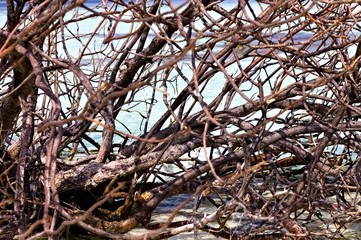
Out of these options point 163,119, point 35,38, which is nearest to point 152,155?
point 163,119

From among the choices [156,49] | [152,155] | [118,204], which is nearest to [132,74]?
[156,49]

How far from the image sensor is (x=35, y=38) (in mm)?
2582

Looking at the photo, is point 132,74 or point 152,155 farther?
point 132,74

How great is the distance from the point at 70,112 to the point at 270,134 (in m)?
1.38

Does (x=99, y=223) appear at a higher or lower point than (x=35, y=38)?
lower

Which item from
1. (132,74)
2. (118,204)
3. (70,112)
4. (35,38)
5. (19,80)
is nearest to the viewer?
(35,38)

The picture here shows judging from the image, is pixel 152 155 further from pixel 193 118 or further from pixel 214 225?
pixel 214 225

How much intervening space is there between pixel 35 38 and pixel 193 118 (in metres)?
0.96

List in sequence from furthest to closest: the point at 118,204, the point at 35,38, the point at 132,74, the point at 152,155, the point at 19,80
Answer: the point at 118,204
the point at 132,74
the point at 152,155
the point at 19,80
the point at 35,38

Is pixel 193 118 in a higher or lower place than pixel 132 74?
lower

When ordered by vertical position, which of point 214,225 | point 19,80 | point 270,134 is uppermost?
point 19,80

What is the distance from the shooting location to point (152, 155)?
3.28 metres

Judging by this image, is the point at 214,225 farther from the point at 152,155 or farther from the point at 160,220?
the point at 152,155

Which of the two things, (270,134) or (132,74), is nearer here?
(270,134)
